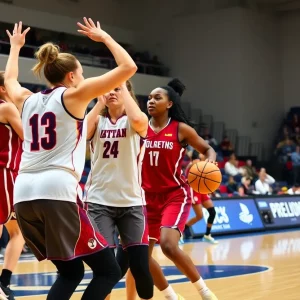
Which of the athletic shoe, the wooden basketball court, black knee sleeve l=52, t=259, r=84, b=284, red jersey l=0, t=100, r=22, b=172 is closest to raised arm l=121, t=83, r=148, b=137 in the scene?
red jersey l=0, t=100, r=22, b=172

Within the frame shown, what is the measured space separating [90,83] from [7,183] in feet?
7.81

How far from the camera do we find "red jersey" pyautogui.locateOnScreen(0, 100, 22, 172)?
595 centimetres

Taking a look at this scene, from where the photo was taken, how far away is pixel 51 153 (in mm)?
4027

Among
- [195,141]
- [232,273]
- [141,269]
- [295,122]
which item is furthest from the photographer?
[295,122]

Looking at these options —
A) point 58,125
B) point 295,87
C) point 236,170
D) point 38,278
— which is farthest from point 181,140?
point 295,87

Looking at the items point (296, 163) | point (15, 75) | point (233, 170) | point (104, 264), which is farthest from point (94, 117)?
point (296, 163)

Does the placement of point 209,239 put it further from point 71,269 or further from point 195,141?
point 71,269

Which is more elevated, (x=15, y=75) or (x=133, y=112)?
(x=15, y=75)

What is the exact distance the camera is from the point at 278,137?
26953mm

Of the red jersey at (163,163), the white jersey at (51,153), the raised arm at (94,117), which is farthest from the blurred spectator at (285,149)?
the white jersey at (51,153)

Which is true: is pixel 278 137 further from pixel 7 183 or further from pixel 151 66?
pixel 7 183

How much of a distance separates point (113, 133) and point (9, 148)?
1.15 m

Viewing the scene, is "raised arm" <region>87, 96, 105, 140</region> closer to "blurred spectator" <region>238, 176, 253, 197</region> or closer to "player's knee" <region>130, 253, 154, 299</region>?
"player's knee" <region>130, 253, 154, 299</region>

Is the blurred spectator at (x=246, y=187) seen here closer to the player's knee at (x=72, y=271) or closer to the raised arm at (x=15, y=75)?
the raised arm at (x=15, y=75)
